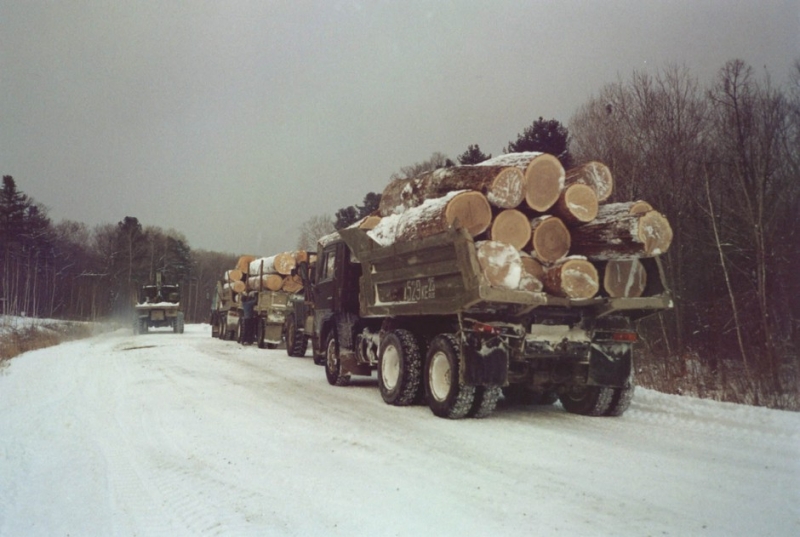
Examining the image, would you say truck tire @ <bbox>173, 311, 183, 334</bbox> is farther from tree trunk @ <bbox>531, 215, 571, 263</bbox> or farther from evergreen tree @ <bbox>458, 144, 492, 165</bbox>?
tree trunk @ <bbox>531, 215, 571, 263</bbox>

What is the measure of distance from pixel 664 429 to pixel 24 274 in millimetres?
36631

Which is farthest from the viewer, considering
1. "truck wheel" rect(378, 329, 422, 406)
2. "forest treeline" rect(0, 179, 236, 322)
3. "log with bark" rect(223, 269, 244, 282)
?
"forest treeline" rect(0, 179, 236, 322)

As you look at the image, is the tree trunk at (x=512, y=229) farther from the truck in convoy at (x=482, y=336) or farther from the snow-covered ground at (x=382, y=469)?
the snow-covered ground at (x=382, y=469)

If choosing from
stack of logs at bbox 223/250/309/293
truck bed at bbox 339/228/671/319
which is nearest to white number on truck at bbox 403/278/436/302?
truck bed at bbox 339/228/671/319

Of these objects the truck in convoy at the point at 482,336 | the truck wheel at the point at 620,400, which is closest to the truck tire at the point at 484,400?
the truck in convoy at the point at 482,336

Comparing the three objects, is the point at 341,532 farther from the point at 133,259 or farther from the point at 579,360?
the point at 133,259

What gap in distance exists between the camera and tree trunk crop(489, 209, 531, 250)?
23.7ft

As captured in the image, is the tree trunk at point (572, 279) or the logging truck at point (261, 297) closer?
the tree trunk at point (572, 279)

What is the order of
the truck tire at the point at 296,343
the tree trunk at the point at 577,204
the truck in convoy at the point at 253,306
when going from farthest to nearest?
1. the truck in convoy at the point at 253,306
2. the truck tire at the point at 296,343
3. the tree trunk at the point at 577,204

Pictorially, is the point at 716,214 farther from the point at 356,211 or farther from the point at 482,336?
the point at 356,211

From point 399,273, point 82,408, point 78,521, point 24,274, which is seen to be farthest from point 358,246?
point 24,274

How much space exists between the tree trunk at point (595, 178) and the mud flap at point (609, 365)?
6.45 feet

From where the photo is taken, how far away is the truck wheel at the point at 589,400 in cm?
780

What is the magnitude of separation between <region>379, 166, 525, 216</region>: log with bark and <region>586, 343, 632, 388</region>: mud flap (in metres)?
2.13
